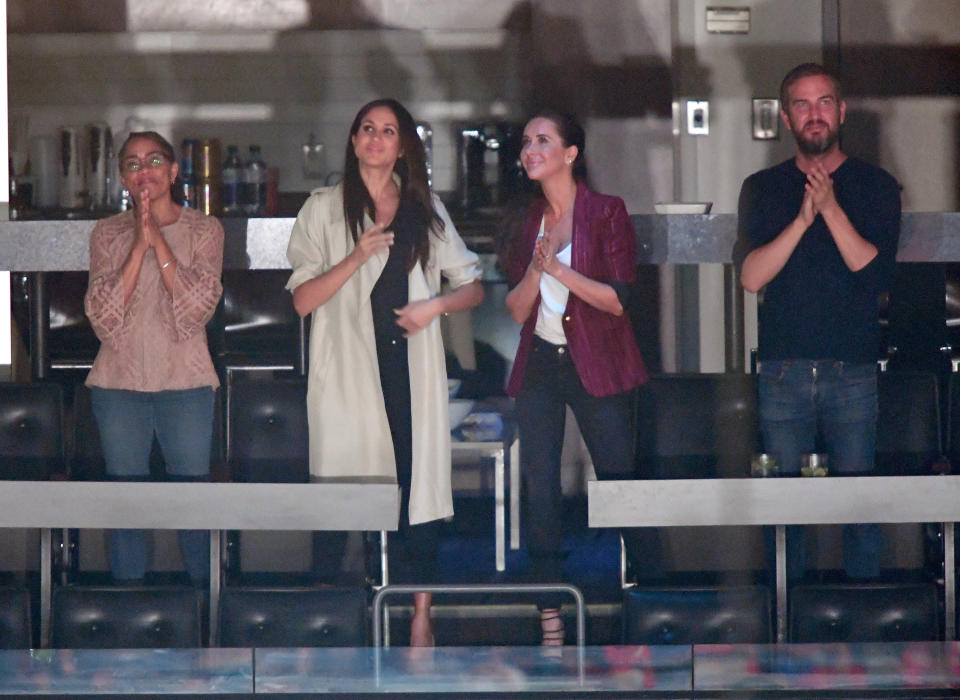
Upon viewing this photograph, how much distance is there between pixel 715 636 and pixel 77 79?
12.5 ft

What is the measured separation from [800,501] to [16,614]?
1.70 meters

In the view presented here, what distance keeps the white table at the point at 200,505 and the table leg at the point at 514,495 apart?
4.34 feet

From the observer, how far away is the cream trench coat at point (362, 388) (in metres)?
3.05

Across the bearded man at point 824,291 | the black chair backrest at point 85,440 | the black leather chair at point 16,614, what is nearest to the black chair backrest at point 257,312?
the black chair backrest at point 85,440

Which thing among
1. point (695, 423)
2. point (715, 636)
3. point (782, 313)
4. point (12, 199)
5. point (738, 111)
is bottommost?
point (715, 636)

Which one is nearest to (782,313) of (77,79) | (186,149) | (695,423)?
(695,423)

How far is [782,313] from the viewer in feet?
9.75

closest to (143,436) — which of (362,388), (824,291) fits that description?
(362,388)

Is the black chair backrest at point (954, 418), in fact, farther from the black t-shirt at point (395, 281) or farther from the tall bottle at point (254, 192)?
the tall bottle at point (254, 192)

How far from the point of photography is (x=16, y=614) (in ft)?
9.42

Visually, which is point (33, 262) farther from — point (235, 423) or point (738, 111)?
point (738, 111)

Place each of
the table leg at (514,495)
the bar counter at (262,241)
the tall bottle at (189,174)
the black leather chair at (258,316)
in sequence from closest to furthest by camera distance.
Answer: the bar counter at (262,241) → the table leg at (514,495) → the tall bottle at (189,174) → the black leather chair at (258,316)

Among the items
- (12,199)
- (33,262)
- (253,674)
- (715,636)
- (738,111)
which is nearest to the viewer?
(253,674)

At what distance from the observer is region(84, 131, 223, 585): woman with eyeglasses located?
3.05 metres
